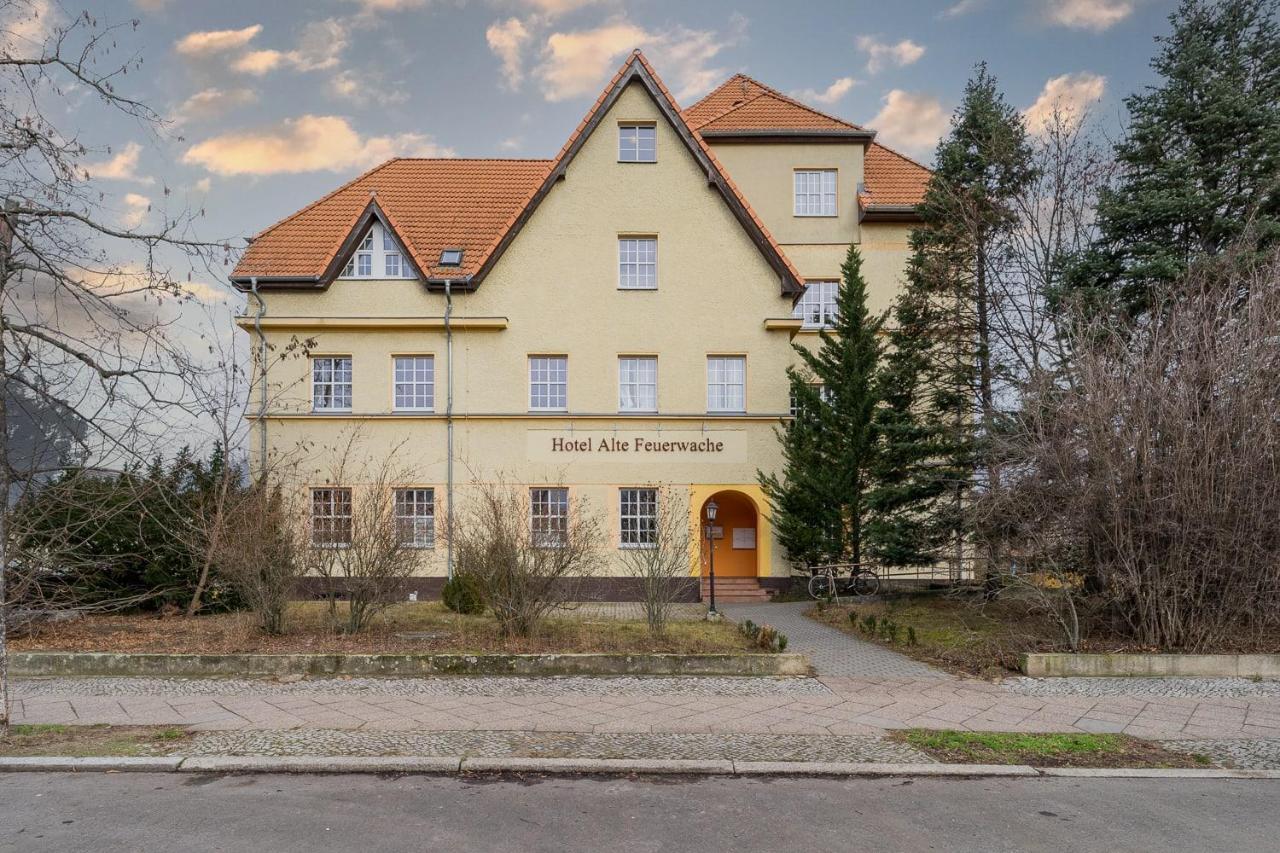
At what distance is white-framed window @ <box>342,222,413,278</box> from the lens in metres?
22.3

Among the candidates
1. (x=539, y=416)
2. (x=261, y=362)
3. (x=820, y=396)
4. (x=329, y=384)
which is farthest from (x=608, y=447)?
(x=261, y=362)

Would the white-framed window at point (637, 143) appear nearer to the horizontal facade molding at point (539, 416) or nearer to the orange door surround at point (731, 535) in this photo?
the horizontal facade molding at point (539, 416)

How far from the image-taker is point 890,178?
1059 inches

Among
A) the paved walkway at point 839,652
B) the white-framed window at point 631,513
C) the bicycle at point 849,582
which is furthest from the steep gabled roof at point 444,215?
the paved walkway at point 839,652

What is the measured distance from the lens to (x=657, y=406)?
72.8 ft

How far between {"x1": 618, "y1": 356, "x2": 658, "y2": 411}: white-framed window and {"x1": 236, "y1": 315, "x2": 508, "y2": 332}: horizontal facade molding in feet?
11.6

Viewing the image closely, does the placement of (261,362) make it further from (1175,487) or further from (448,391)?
(1175,487)

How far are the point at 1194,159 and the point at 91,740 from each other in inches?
844

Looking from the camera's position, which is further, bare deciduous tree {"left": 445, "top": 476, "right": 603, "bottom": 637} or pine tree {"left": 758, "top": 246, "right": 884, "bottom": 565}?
pine tree {"left": 758, "top": 246, "right": 884, "bottom": 565}

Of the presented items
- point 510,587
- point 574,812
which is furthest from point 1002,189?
point 574,812

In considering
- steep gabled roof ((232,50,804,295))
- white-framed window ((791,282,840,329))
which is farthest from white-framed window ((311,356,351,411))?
white-framed window ((791,282,840,329))

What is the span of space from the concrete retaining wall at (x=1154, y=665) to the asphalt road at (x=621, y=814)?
3.87m

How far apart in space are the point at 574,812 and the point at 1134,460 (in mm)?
9500

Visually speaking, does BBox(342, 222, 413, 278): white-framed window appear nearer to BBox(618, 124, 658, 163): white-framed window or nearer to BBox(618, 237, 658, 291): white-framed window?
BBox(618, 237, 658, 291): white-framed window
